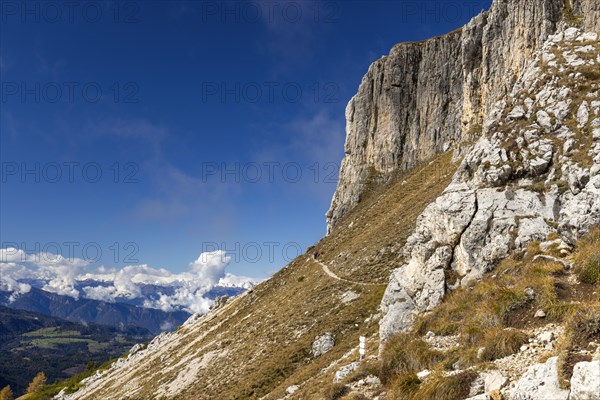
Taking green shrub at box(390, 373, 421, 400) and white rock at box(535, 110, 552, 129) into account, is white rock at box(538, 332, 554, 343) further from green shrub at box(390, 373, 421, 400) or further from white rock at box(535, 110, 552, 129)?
white rock at box(535, 110, 552, 129)

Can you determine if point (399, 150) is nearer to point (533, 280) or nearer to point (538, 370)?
point (533, 280)

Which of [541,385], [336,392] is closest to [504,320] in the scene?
[541,385]

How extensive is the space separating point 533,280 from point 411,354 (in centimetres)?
557

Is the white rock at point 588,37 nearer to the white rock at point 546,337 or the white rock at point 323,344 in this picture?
the white rock at point 546,337

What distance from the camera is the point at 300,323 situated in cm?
3822

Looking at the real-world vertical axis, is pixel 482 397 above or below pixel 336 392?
below

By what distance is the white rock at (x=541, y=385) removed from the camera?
7.19m

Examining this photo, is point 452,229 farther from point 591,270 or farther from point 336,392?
point 336,392

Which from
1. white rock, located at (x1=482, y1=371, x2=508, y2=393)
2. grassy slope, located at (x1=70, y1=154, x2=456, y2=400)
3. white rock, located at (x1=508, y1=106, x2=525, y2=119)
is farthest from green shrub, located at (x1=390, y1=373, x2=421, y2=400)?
white rock, located at (x1=508, y1=106, x2=525, y2=119)

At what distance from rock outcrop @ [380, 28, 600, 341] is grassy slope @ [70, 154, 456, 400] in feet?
18.6

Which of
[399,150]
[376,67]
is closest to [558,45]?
[399,150]

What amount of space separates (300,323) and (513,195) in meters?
25.4

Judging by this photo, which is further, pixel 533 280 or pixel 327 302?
pixel 327 302

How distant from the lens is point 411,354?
13.2 meters
